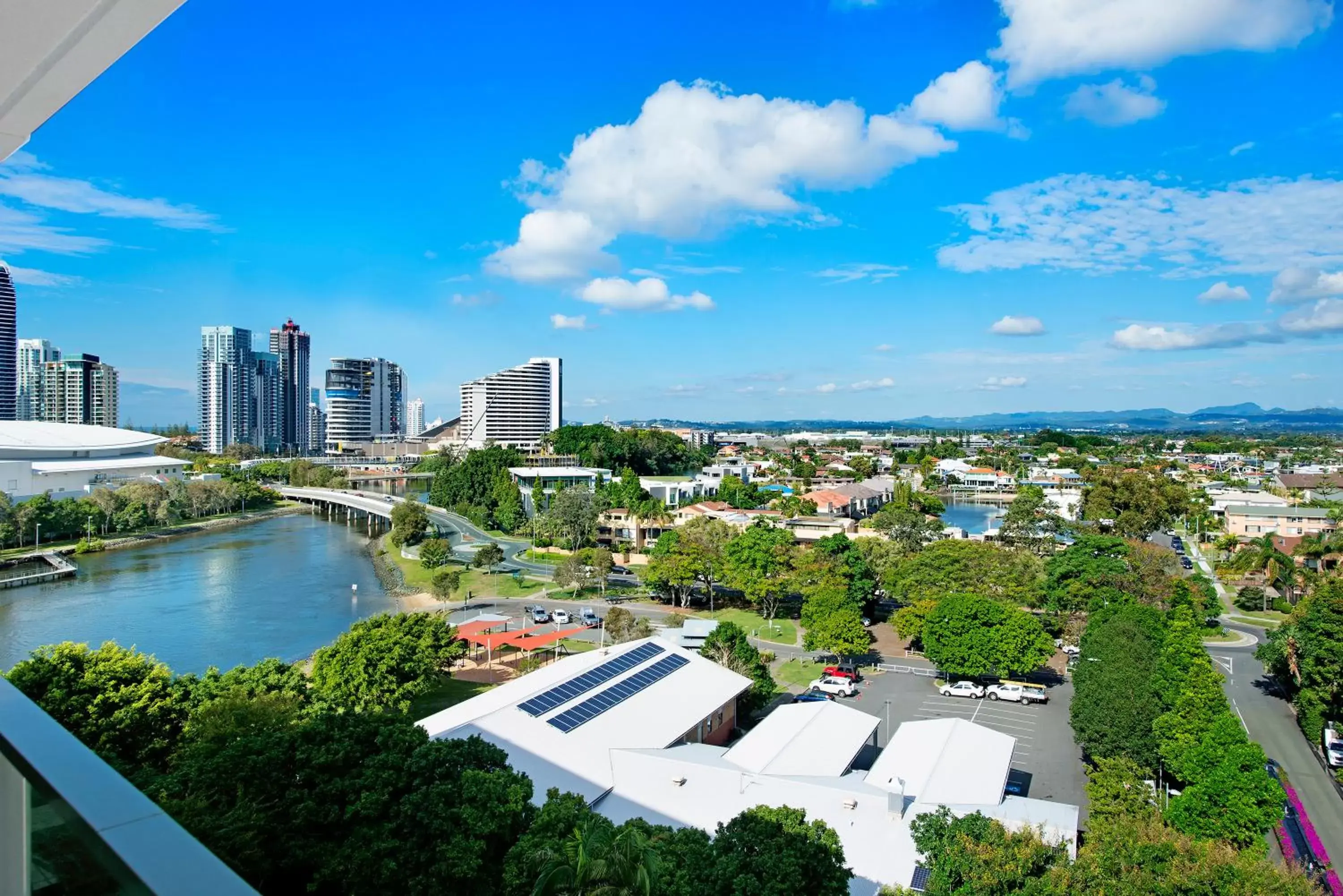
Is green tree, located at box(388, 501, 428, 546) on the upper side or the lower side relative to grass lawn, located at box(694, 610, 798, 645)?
upper

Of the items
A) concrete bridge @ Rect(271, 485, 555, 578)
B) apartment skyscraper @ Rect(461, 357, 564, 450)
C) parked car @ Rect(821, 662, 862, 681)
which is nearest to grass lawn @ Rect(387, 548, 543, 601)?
concrete bridge @ Rect(271, 485, 555, 578)

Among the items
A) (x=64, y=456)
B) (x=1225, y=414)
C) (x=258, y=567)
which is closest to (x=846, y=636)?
(x=258, y=567)

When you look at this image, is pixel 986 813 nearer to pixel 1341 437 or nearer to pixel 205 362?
pixel 205 362

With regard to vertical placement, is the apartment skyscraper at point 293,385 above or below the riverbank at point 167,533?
above

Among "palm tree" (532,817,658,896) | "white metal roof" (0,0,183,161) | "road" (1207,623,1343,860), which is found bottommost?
"road" (1207,623,1343,860)

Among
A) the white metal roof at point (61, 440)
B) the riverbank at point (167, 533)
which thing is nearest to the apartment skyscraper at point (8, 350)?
the white metal roof at point (61, 440)

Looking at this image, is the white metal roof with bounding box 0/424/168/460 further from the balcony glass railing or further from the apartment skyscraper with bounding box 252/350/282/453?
the balcony glass railing

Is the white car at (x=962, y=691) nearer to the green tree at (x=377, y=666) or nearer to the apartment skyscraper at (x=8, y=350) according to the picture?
the green tree at (x=377, y=666)

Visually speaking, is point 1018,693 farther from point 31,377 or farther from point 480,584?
point 31,377
